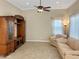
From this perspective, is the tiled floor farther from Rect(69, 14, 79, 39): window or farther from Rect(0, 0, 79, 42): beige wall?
Rect(0, 0, 79, 42): beige wall

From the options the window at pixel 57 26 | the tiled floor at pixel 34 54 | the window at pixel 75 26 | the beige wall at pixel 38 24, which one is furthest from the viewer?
Answer: the beige wall at pixel 38 24

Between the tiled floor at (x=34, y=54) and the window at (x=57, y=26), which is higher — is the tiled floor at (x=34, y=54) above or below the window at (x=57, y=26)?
below

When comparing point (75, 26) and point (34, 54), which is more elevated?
point (75, 26)

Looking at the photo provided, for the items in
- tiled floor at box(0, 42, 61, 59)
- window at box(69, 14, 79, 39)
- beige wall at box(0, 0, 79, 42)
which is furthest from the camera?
beige wall at box(0, 0, 79, 42)

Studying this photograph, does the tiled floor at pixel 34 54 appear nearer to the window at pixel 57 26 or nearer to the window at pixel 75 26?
the window at pixel 75 26

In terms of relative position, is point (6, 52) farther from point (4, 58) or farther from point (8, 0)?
point (8, 0)

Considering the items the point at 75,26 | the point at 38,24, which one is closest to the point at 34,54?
the point at 75,26

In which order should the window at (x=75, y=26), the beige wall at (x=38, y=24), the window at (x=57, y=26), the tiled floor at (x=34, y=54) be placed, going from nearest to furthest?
the tiled floor at (x=34, y=54), the window at (x=75, y=26), the window at (x=57, y=26), the beige wall at (x=38, y=24)

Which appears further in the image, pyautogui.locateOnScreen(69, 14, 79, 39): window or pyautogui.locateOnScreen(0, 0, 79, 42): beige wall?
pyautogui.locateOnScreen(0, 0, 79, 42): beige wall

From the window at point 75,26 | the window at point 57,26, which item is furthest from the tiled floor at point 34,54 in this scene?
the window at point 57,26

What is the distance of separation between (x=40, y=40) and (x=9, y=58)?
5226mm

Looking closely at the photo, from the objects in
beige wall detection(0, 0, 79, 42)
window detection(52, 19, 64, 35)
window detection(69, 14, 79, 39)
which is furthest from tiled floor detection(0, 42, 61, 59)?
beige wall detection(0, 0, 79, 42)

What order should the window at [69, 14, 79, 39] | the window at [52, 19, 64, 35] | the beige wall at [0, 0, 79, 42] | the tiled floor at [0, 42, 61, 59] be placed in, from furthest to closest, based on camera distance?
1. the beige wall at [0, 0, 79, 42]
2. the window at [52, 19, 64, 35]
3. the window at [69, 14, 79, 39]
4. the tiled floor at [0, 42, 61, 59]

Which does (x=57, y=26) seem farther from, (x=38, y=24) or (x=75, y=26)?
(x=75, y=26)
